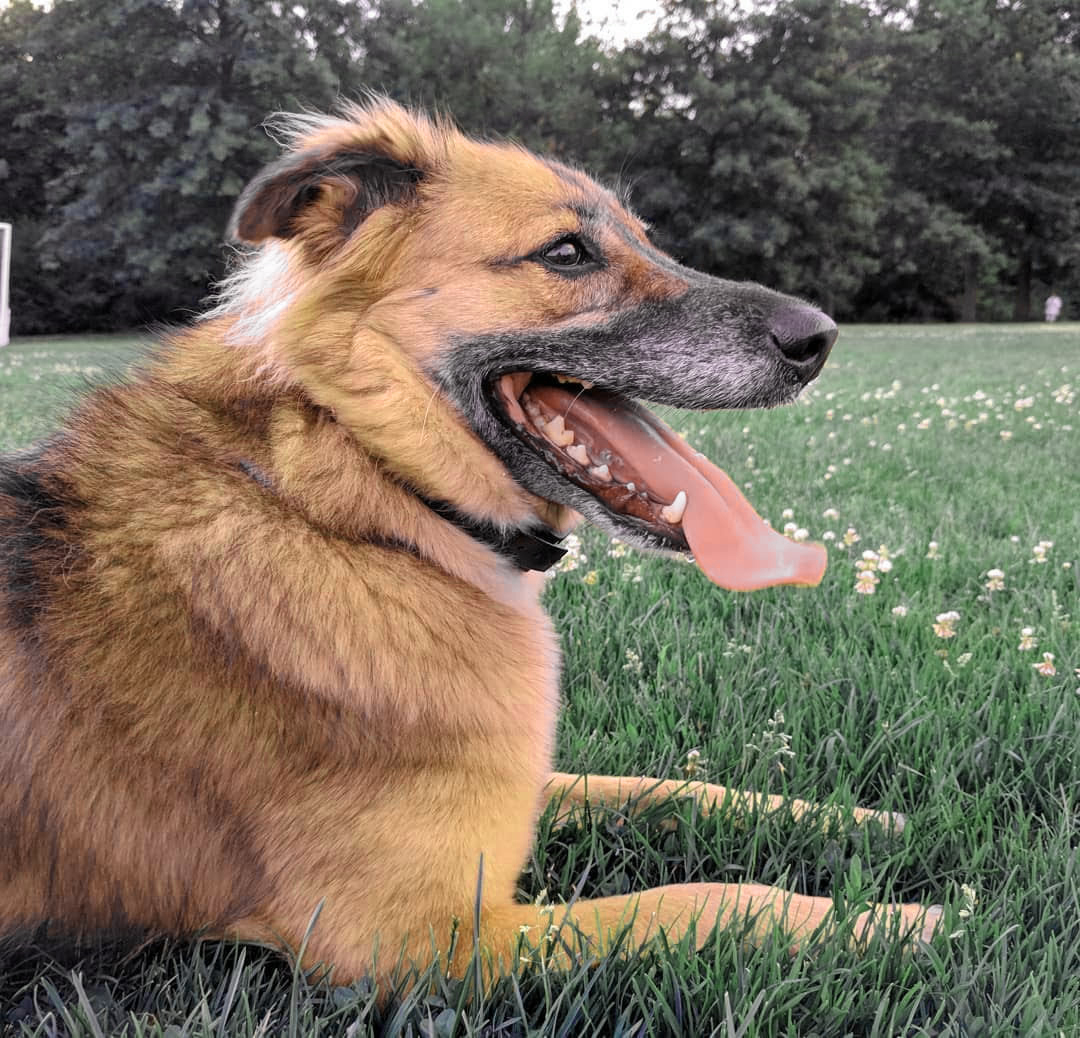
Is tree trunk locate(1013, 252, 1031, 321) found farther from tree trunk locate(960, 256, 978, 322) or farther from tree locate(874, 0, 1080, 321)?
tree trunk locate(960, 256, 978, 322)

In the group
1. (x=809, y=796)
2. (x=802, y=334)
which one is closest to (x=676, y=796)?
(x=809, y=796)

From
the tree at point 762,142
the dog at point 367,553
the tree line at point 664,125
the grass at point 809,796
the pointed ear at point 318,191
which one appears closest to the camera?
the grass at point 809,796

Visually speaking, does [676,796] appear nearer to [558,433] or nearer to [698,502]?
[698,502]

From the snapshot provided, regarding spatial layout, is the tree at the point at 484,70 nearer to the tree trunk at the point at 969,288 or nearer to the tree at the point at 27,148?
the tree at the point at 27,148

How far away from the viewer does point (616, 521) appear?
2.25 metres

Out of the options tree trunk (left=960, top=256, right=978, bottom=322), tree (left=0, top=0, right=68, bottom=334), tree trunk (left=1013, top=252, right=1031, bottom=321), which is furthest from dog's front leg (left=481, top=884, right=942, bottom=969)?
tree trunk (left=1013, top=252, right=1031, bottom=321)

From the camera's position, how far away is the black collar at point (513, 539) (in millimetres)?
2186

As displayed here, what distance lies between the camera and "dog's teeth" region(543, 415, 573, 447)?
7.55 ft

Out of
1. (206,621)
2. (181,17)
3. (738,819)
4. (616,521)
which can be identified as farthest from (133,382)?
(181,17)

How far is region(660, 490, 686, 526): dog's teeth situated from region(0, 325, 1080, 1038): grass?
735 mm

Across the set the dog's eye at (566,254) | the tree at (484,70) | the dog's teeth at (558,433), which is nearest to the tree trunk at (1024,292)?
the tree at (484,70)

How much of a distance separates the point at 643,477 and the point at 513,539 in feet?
1.18

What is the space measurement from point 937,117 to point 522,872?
152ft

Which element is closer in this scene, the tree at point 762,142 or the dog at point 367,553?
the dog at point 367,553
